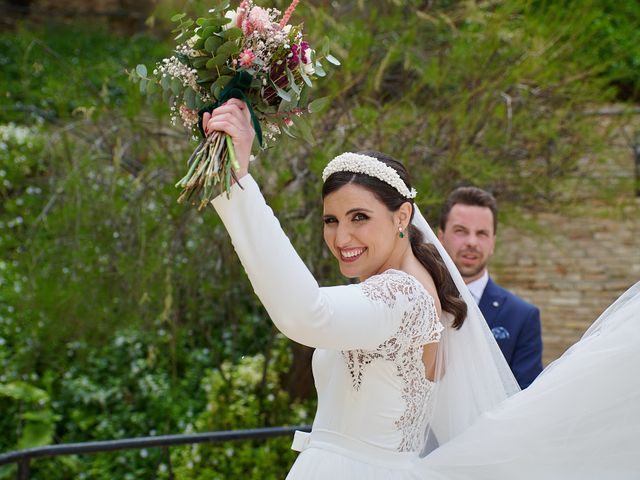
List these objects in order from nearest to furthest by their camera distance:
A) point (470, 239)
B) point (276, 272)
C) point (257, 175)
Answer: point (276, 272) < point (470, 239) < point (257, 175)

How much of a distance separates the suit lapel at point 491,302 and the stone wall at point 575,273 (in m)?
5.61

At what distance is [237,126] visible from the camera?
2.12m

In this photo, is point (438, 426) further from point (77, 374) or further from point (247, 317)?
point (77, 374)

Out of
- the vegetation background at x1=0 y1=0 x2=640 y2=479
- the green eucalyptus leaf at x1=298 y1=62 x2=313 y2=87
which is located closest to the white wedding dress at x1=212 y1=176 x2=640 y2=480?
the green eucalyptus leaf at x1=298 y1=62 x2=313 y2=87

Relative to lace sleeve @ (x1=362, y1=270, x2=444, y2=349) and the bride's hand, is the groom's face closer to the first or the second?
lace sleeve @ (x1=362, y1=270, x2=444, y2=349)

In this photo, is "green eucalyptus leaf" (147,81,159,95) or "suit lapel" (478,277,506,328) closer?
"green eucalyptus leaf" (147,81,159,95)

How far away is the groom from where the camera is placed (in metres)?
3.95

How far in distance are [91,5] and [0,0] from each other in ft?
5.57

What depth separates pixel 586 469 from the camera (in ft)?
7.97

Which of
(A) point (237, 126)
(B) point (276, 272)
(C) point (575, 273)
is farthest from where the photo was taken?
(C) point (575, 273)

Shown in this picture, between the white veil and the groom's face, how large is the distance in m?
1.30

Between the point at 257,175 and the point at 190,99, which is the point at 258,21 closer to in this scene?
the point at 190,99

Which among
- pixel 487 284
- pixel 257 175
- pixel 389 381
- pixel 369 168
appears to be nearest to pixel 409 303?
pixel 389 381

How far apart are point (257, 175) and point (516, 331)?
204cm
